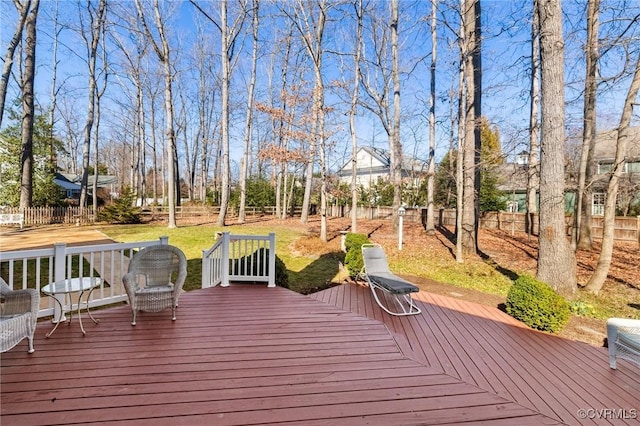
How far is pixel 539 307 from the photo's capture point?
13.7 feet

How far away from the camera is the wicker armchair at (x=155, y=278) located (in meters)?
3.67

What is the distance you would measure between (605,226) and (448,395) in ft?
17.7

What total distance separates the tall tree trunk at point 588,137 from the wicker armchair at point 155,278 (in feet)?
24.9

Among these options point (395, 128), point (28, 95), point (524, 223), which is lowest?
point (524, 223)

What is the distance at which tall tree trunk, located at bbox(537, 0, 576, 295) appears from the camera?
5336 mm

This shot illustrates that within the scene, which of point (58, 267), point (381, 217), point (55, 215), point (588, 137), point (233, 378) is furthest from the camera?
point (381, 217)

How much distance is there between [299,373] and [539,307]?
141 inches


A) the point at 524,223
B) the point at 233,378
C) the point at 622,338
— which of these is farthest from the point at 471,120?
the point at 233,378

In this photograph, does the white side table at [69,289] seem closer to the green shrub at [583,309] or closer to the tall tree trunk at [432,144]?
the green shrub at [583,309]

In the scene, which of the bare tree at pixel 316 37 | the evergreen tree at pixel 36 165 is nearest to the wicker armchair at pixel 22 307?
the bare tree at pixel 316 37

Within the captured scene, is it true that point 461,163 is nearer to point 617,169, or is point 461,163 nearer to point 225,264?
point 617,169

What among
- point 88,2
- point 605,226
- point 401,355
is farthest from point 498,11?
point 88,2

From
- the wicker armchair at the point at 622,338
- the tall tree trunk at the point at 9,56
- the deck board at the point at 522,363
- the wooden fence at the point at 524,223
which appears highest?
the tall tree trunk at the point at 9,56

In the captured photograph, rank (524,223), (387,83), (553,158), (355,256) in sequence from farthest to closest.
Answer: (387,83) < (524,223) < (355,256) < (553,158)
